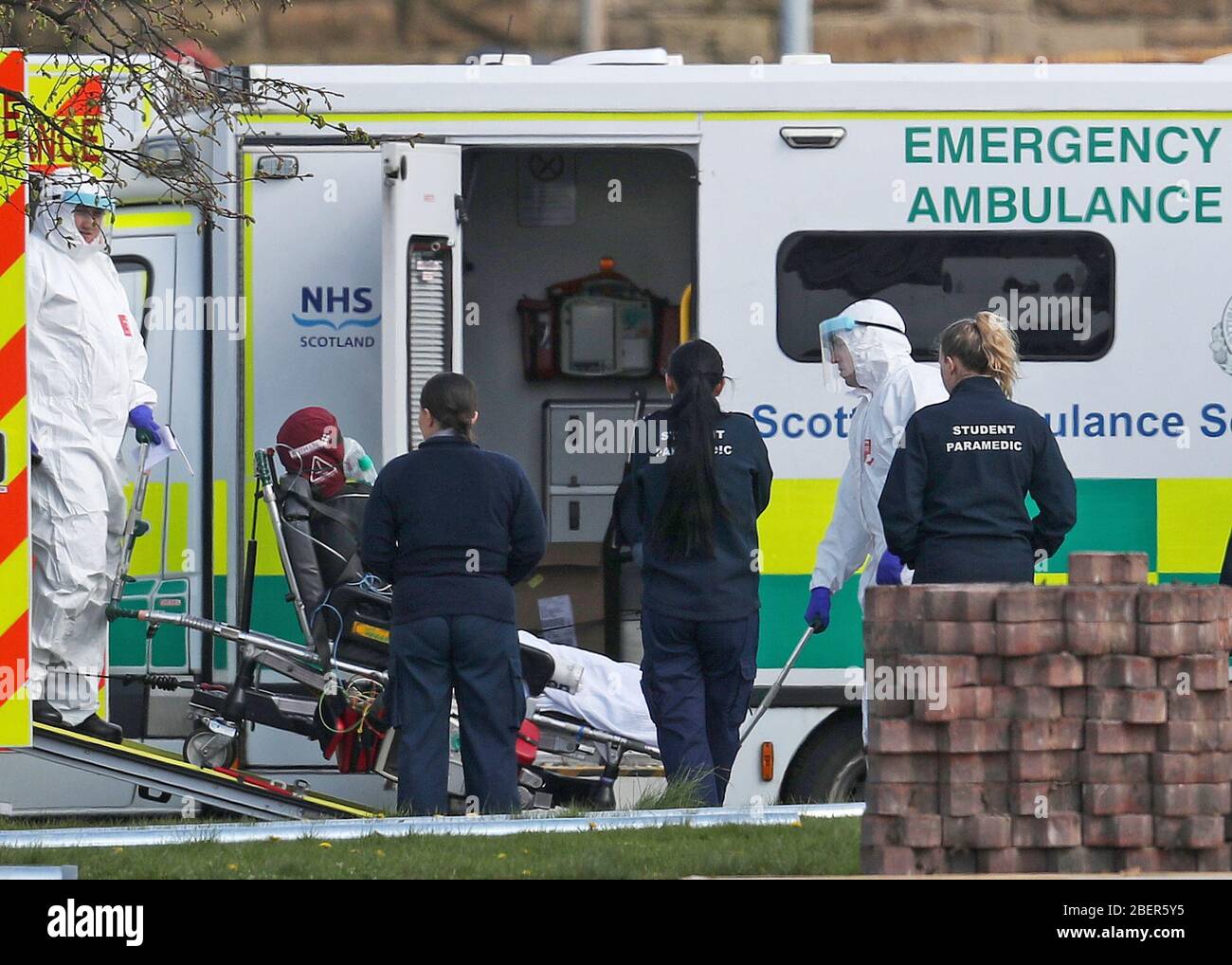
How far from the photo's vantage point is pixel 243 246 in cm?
734

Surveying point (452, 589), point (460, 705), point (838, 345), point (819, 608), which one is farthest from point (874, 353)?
point (460, 705)

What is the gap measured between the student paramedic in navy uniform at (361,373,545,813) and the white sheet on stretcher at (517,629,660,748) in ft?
2.18

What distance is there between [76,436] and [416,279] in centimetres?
125

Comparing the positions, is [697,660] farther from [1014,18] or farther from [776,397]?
[1014,18]

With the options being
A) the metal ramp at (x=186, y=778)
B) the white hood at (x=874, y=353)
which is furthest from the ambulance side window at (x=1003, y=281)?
the metal ramp at (x=186, y=778)

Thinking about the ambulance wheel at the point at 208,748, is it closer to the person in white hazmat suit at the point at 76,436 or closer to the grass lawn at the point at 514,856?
the person in white hazmat suit at the point at 76,436

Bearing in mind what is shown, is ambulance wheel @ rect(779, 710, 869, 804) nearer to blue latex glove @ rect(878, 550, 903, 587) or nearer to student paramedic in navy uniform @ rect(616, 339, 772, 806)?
student paramedic in navy uniform @ rect(616, 339, 772, 806)

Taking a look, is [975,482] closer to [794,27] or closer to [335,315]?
[335,315]

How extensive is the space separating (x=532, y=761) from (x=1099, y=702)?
2.97 metres

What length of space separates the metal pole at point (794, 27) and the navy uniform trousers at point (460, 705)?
5.18 metres

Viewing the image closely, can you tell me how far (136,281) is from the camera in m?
7.52

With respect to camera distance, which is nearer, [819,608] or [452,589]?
[452,589]

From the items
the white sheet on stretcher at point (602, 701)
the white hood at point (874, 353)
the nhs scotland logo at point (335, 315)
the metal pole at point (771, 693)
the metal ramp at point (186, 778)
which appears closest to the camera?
the metal ramp at point (186, 778)

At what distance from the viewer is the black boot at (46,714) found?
682cm
